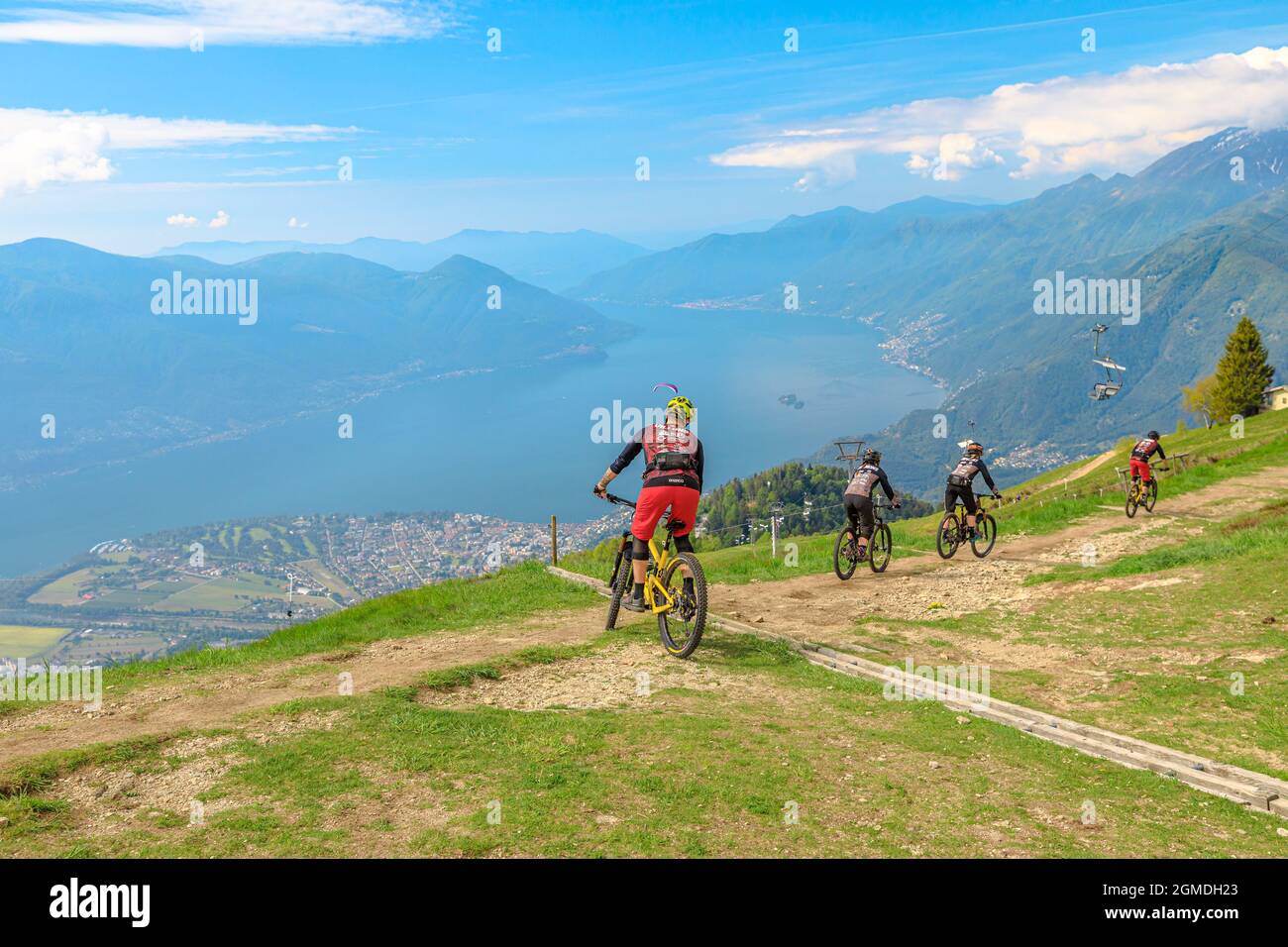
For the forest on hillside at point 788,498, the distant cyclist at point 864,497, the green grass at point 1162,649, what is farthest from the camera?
the forest on hillside at point 788,498

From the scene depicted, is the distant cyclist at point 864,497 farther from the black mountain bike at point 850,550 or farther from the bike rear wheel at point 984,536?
the bike rear wheel at point 984,536

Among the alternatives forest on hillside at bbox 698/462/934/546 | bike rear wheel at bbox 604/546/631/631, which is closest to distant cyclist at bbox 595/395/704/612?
bike rear wheel at bbox 604/546/631/631

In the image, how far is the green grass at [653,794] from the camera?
6078mm

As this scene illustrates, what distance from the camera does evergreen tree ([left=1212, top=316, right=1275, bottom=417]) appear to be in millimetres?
85375

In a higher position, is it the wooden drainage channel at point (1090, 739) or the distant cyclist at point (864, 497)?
the distant cyclist at point (864, 497)

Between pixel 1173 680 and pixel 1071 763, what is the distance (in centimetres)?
359

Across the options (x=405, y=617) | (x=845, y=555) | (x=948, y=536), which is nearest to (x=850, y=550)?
(x=845, y=555)

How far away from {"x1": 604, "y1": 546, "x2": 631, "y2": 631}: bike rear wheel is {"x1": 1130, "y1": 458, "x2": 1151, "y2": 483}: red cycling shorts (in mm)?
17804

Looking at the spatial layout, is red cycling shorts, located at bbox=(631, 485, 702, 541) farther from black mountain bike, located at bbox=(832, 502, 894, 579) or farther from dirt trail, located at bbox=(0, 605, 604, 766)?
black mountain bike, located at bbox=(832, 502, 894, 579)

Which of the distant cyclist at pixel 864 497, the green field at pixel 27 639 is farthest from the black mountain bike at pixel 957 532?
the green field at pixel 27 639

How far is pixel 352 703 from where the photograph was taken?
947 cm

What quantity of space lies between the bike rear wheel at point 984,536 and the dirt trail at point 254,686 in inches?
418
